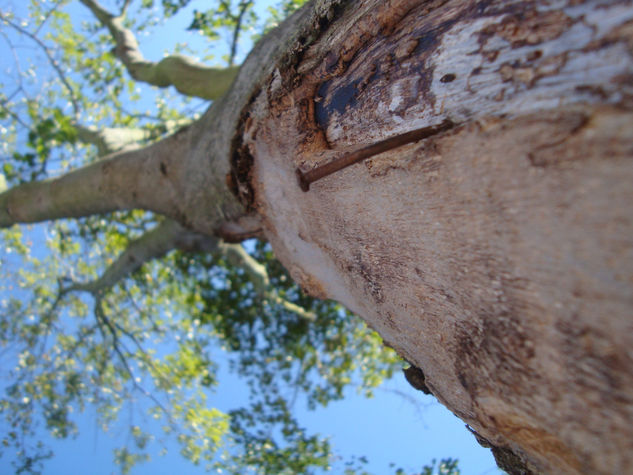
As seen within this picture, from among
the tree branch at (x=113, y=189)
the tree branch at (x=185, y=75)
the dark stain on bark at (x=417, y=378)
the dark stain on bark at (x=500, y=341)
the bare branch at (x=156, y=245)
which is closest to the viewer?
the dark stain on bark at (x=500, y=341)

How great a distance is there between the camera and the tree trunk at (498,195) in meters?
0.64

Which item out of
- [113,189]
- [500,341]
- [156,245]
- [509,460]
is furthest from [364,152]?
[156,245]

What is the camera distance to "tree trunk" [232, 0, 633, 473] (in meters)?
0.64

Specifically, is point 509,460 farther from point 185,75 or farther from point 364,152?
point 185,75

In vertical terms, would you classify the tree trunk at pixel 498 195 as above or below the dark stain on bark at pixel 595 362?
above

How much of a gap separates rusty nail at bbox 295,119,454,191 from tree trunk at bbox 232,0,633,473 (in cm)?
1

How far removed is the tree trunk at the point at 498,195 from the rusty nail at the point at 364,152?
0.04 feet

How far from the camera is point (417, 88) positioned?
0.90m

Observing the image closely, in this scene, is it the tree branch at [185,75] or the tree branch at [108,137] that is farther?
the tree branch at [108,137]

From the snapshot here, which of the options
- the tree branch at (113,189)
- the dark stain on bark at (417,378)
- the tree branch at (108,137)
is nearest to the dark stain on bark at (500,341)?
the dark stain on bark at (417,378)

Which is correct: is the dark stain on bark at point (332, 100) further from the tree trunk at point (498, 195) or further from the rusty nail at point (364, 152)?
the rusty nail at point (364, 152)

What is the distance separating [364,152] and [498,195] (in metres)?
0.44

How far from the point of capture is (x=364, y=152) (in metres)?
1.12

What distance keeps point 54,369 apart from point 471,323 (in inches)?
264
